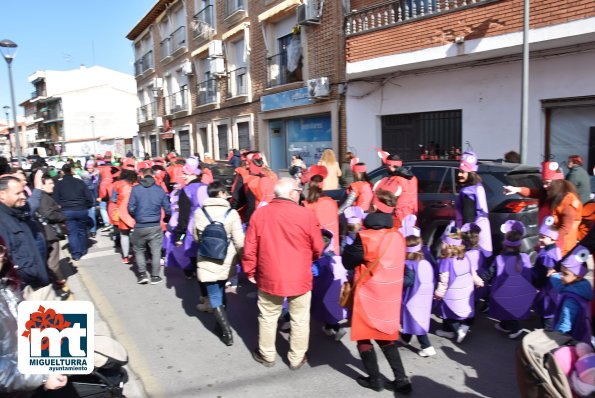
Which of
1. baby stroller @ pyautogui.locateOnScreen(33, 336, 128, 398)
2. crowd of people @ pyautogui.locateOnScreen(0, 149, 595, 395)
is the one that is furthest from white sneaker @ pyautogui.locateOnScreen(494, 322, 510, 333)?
baby stroller @ pyautogui.locateOnScreen(33, 336, 128, 398)

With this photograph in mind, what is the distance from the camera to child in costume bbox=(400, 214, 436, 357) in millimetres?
3959

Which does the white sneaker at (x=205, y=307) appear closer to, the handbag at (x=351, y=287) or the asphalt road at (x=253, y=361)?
the asphalt road at (x=253, y=361)

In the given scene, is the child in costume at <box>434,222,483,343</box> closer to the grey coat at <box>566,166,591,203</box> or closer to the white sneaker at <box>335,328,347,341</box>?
the white sneaker at <box>335,328,347,341</box>

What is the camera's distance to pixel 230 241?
15.3 feet

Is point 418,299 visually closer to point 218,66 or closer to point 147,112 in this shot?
point 218,66

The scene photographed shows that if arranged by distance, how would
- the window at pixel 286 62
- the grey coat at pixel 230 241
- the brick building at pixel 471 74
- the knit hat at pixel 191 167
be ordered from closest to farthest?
1. the grey coat at pixel 230 241
2. the knit hat at pixel 191 167
3. the brick building at pixel 471 74
4. the window at pixel 286 62

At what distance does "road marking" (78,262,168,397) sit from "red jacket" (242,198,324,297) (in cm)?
124

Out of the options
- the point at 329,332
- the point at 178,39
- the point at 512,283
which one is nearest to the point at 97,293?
the point at 329,332

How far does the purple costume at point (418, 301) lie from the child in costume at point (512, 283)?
80cm

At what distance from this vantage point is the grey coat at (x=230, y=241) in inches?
177

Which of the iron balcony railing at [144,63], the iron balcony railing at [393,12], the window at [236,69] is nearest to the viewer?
the iron balcony railing at [393,12]

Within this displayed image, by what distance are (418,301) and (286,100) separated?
39.4 feet

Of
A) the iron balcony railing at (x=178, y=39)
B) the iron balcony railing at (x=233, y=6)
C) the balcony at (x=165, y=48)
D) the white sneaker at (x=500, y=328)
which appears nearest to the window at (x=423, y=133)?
the white sneaker at (x=500, y=328)

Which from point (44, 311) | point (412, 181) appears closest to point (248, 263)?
point (44, 311)
